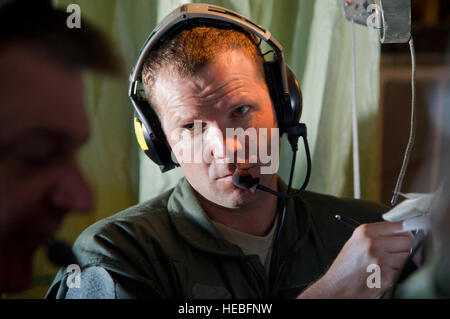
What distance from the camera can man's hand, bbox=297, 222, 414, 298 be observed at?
0.66 m

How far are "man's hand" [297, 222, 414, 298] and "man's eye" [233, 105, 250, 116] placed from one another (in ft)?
1.02

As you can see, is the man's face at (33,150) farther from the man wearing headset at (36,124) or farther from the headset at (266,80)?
the headset at (266,80)

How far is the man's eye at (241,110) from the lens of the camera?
869 mm

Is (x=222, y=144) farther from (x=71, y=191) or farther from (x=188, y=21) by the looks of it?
(x=71, y=191)

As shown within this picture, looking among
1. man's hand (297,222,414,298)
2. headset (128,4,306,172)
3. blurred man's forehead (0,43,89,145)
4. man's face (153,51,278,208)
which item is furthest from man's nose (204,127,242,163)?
blurred man's forehead (0,43,89,145)

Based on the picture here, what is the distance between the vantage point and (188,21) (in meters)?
0.84

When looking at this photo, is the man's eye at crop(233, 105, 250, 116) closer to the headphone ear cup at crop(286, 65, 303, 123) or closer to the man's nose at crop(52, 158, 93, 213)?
the headphone ear cup at crop(286, 65, 303, 123)

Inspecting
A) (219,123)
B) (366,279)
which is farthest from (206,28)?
(366,279)

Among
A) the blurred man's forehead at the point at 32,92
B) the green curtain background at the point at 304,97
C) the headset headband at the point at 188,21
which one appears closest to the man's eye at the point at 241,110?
the headset headband at the point at 188,21

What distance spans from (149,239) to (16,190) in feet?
1.31

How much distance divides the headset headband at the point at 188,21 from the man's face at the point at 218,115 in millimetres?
59

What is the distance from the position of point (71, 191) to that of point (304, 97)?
82 cm

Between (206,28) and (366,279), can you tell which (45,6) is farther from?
(366,279)

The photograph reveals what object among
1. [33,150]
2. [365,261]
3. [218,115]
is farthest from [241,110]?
[33,150]
